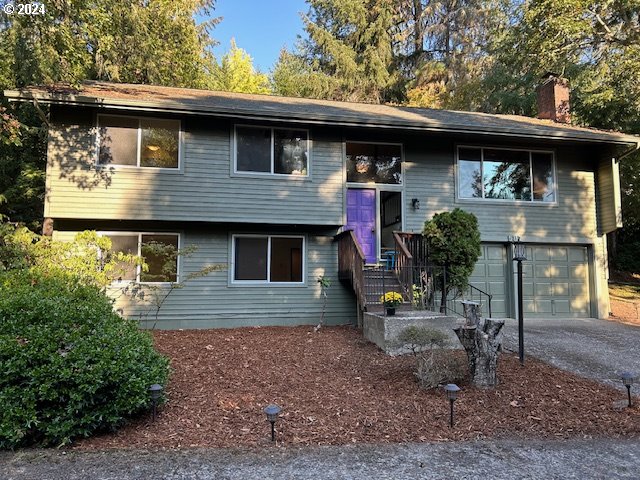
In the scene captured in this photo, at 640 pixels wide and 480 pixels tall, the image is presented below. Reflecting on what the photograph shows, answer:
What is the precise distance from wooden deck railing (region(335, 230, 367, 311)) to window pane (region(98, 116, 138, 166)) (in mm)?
4727

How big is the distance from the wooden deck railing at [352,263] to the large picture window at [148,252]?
3592mm

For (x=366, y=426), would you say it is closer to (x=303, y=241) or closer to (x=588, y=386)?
(x=588, y=386)

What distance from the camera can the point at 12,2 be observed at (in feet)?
30.1

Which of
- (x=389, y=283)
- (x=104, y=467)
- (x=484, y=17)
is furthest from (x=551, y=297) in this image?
(x=484, y=17)

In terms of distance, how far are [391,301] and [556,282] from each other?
606cm

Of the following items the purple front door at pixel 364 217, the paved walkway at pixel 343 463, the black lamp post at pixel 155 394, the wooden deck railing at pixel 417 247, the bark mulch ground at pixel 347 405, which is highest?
the purple front door at pixel 364 217

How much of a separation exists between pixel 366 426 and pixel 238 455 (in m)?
1.28

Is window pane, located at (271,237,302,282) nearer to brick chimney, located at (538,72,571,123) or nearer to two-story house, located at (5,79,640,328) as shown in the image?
two-story house, located at (5,79,640,328)

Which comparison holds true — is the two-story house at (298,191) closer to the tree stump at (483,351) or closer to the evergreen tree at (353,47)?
the tree stump at (483,351)

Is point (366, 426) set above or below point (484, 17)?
below

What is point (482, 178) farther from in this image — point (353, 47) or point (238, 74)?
point (238, 74)

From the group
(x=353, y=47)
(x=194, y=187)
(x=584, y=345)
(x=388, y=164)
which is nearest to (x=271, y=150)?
(x=194, y=187)

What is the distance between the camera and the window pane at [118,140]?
29.3 feet

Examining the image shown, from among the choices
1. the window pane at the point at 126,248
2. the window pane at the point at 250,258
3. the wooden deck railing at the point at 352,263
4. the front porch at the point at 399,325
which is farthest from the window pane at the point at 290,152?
the front porch at the point at 399,325
